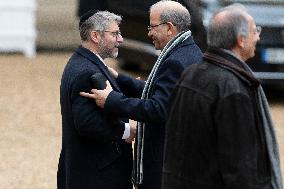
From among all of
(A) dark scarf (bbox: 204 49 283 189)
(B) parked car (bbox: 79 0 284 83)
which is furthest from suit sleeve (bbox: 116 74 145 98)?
(B) parked car (bbox: 79 0 284 83)

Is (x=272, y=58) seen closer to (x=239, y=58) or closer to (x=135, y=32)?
(x=135, y=32)

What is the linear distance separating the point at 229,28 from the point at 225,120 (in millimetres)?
377

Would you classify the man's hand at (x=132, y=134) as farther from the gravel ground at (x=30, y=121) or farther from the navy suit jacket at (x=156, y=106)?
the gravel ground at (x=30, y=121)

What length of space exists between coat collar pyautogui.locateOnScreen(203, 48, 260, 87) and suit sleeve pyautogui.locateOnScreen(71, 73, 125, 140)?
108 centimetres

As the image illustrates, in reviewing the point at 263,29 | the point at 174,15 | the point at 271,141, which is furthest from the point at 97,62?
the point at 263,29

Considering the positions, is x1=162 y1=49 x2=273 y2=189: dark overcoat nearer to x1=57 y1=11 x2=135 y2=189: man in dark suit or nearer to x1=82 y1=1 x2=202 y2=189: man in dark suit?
x1=82 y1=1 x2=202 y2=189: man in dark suit

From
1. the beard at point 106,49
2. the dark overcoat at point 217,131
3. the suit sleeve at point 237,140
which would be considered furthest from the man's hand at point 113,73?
the suit sleeve at point 237,140

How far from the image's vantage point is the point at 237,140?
4.32 metres

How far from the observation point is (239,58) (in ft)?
14.6

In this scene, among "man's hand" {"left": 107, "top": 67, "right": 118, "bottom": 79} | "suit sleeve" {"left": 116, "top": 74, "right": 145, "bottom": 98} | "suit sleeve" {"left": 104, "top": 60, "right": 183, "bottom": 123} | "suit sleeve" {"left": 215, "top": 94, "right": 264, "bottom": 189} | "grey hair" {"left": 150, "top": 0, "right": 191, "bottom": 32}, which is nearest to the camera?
"suit sleeve" {"left": 215, "top": 94, "right": 264, "bottom": 189}

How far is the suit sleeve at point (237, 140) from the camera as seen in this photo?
169 inches

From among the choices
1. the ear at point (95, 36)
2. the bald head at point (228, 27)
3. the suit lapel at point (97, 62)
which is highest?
the bald head at point (228, 27)

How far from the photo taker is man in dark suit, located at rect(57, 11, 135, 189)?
5.44 m

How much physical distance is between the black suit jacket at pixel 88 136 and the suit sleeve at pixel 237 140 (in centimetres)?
120
